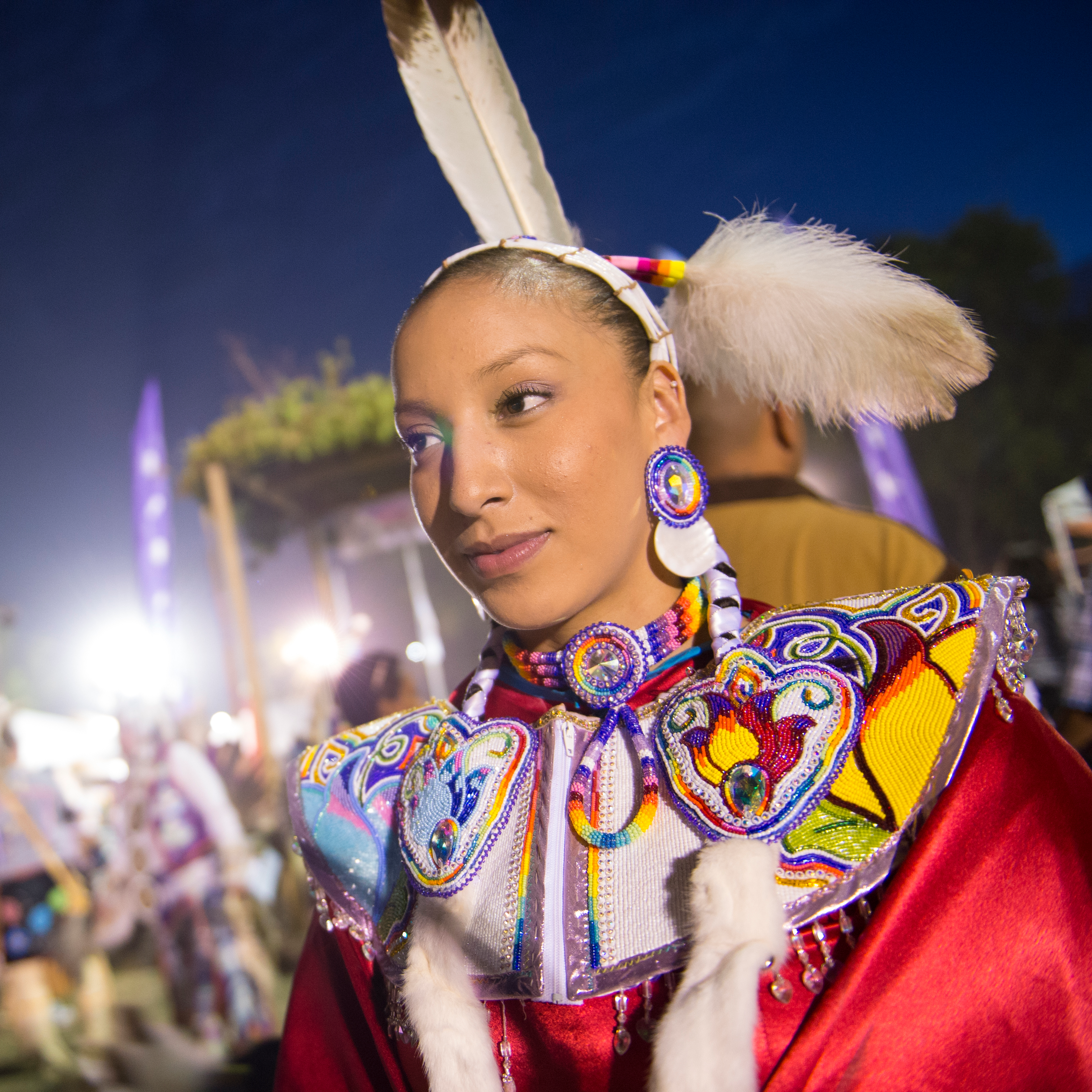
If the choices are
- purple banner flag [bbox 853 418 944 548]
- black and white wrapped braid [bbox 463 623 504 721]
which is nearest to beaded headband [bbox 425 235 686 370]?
black and white wrapped braid [bbox 463 623 504 721]

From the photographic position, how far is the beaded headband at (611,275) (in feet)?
4.23

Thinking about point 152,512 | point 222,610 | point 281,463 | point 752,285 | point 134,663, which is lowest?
point 752,285

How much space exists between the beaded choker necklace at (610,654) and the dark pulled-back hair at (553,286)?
0.42 meters

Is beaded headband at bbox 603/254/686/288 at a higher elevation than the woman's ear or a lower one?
higher

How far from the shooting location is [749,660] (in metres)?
1.09

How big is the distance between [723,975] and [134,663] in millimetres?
11804

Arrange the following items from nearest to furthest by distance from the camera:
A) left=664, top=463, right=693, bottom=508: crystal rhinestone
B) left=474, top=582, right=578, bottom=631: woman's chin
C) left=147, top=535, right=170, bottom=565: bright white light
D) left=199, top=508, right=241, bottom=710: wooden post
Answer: left=474, top=582, right=578, bottom=631: woman's chin → left=664, top=463, right=693, bottom=508: crystal rhinestone → left=199, top=508, right=241, bottom=710: wooden post → left=147, top=535, right=170, bottom=565: bright white light

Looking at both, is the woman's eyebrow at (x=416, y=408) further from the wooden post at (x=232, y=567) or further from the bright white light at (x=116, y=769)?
the bright white light at (x=116, y=769)

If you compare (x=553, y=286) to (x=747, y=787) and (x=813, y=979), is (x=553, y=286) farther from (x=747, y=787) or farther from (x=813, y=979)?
(x=813, y=979)

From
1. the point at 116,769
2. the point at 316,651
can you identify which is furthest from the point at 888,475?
the point at 116,769

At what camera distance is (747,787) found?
0.98m

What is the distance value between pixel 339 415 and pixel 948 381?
5.83m

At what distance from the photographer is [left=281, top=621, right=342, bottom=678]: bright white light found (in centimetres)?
733

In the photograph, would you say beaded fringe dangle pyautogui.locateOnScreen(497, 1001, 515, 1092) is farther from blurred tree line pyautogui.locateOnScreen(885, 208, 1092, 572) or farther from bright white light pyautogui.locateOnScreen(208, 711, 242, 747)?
blurred tree line pyautogui.locateOnScreen(885, 208, 1092, 572)
